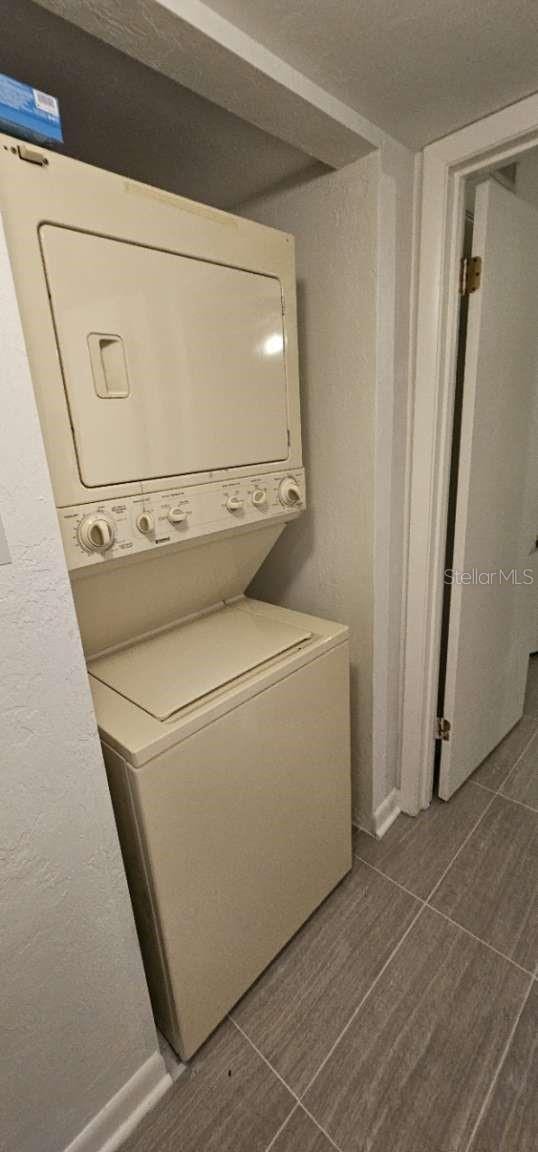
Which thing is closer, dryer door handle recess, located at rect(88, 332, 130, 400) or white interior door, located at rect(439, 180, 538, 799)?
dryer door handle recess, located at rect(88, 332, 130, 400)

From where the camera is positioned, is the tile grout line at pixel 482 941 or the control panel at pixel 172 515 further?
the tile grout line at pixel 482 941

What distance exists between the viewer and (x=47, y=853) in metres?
0.86

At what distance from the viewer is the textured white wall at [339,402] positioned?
133 centimetres

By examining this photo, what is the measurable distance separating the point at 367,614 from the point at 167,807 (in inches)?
33.2

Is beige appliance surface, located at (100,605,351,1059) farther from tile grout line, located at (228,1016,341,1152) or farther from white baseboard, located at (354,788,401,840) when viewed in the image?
white baseboard, located at (354,788,401,840)

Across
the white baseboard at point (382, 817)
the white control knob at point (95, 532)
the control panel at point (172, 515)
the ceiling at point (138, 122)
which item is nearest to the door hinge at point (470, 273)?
the ceiling at point (138, 122)

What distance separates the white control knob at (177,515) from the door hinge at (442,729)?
1.30 m

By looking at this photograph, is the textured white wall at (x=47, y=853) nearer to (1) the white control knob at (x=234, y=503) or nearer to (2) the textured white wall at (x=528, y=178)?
(1) the white control knob at (x=234, y=503)

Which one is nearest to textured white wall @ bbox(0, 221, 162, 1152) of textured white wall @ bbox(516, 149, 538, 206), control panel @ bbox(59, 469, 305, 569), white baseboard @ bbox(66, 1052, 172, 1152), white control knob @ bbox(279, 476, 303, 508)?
white baseboard @ bbox(66, 1052, 172, 1152)

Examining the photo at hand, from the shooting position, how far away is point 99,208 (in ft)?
2.84

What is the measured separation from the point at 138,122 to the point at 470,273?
94 centimetres

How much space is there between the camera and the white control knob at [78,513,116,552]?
36.0 inches

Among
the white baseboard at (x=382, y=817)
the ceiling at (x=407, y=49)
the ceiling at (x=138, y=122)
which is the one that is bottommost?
the white baseboard at (x=382, y=817)

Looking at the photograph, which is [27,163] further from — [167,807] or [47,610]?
[167,807]
